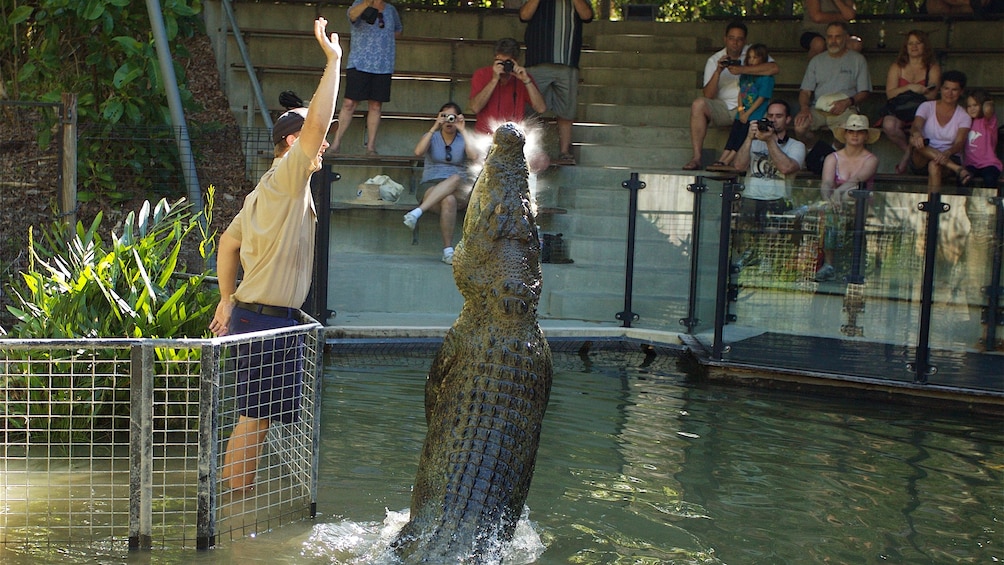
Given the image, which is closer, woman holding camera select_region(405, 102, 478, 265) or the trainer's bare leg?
the trainer's bare leg

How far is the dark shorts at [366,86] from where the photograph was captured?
35.7ft

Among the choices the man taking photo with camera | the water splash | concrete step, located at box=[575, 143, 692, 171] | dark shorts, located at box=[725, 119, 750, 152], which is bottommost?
the water splash

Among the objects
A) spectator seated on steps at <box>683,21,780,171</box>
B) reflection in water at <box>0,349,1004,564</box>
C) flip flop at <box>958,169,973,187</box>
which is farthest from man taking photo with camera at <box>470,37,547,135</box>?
flip flop at <box>958,169,973,187</box>

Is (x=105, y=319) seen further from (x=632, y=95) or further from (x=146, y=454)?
(x=632, y=95)

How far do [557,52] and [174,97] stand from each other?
3.67 meters

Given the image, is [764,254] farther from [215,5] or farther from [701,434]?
[215,5]

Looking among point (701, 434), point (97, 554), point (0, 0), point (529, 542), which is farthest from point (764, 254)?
point (0, 0)

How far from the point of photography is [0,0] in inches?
480

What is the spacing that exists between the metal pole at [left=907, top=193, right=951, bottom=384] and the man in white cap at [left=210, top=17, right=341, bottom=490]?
4.87 m

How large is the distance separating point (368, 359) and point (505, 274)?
4513 mm

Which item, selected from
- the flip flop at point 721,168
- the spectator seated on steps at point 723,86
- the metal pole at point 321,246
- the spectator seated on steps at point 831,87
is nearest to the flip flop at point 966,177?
the spectator seated on steps at point 831,87

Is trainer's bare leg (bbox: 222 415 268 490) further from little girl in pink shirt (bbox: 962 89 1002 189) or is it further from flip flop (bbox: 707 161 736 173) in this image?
little girl in pink shirt (bbox: 962 89 1002 189)

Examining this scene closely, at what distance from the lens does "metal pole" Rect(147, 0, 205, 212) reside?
980 cm

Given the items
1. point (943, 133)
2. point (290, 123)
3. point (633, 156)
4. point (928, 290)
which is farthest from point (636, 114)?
point (290, 123)
